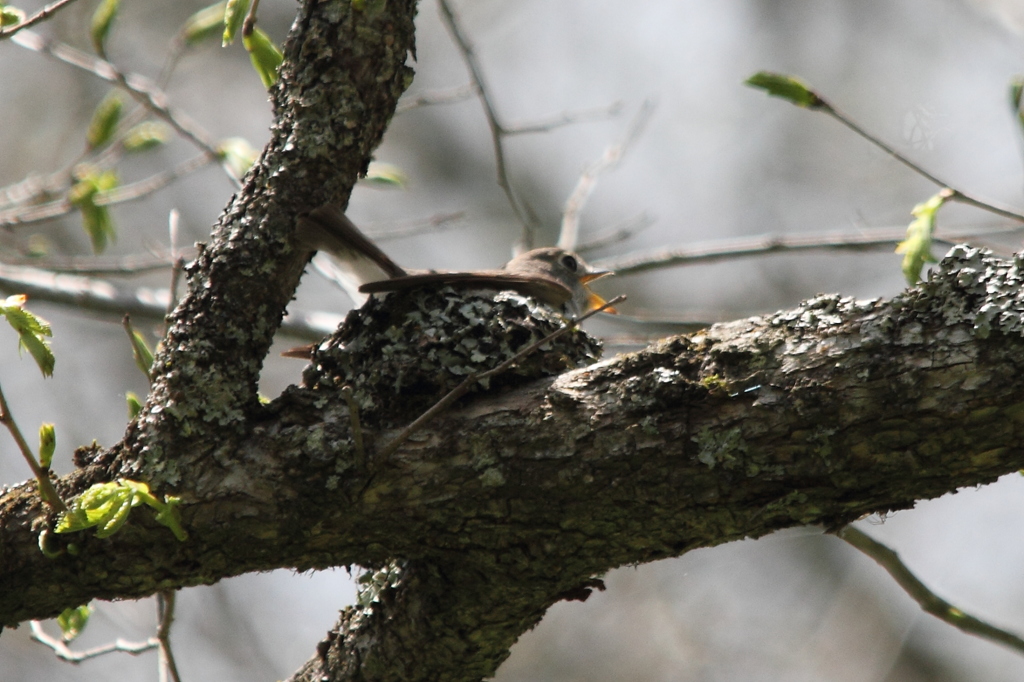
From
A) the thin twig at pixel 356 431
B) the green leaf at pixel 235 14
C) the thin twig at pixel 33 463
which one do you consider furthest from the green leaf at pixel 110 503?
the green leaf at pixel 235 14

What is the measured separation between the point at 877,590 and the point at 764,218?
435 cm

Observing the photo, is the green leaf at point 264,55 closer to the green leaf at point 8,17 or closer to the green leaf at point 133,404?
the green leaf at point 8,17

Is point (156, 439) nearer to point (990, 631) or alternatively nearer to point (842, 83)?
point (990, 631)

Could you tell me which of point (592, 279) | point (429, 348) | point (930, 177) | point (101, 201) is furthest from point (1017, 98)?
point (101, 201)

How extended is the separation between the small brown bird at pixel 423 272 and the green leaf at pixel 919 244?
1625mm

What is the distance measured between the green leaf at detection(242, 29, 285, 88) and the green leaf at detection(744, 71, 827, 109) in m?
1.38

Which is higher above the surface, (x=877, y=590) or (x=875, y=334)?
(x=877, y=590)

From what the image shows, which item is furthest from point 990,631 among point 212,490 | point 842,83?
point 842,83

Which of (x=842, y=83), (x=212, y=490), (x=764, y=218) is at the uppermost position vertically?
(x=842, y=83)

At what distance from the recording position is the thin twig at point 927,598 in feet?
9.63

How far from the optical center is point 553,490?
2230 mm

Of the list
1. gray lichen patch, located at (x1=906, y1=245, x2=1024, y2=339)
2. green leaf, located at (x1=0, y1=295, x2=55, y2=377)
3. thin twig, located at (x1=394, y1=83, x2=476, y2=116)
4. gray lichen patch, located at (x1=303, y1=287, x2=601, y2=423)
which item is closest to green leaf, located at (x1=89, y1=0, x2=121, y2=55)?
thin twig, located at (x1=394, y1=83, x2=476, y2=116)

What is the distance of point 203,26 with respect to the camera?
474cm

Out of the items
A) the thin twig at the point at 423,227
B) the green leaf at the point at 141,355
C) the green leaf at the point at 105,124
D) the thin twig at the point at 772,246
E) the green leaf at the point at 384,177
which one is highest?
the thin twig at the point at 423,227
